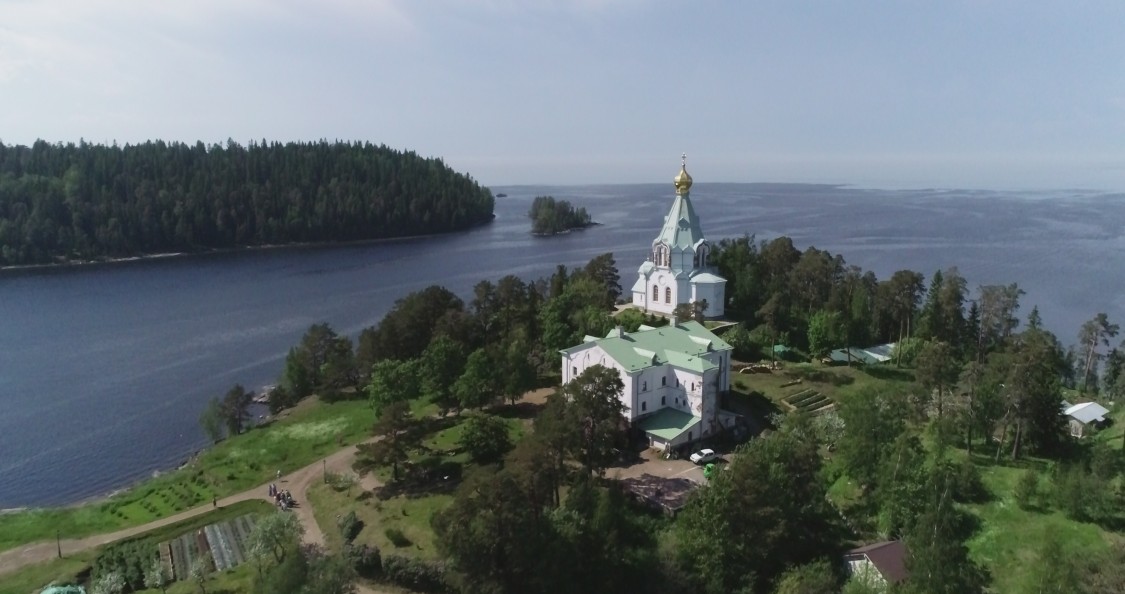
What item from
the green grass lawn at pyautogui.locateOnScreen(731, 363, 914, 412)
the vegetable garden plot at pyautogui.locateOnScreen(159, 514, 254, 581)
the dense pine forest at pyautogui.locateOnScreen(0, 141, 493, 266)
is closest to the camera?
the vegetable garden plot at pyautogui.locateOnScreen(159, 514, 254, 581)

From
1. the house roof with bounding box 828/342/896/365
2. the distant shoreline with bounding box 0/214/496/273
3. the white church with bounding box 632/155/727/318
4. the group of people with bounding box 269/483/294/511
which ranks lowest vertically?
the group of people with bounding box 269/483/294/511

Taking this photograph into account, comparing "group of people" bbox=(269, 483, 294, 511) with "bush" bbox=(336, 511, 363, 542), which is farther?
"group of people" bbox=(269, 483, 294, 511)

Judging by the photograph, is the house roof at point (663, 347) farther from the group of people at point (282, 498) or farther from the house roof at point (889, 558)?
the group of people at point (282, 498)

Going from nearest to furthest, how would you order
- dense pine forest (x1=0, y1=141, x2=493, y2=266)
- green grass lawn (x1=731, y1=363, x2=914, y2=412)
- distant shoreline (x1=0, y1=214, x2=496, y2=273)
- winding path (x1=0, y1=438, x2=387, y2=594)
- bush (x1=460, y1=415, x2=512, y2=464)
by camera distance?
winding path (x1=0, y1=438, x2=387, y2=594), bush (x1=460, y1=415, x2=512, y2=464), green grass lawn (x1=731, y1=363, x2=914, y2=412), distant shoreline (x1=0, y1=214, x2=496, y2=273), dense pine forest (x1=0, y1=141, x2=493, y2=266)

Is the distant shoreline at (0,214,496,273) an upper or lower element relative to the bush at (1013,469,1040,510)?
upper

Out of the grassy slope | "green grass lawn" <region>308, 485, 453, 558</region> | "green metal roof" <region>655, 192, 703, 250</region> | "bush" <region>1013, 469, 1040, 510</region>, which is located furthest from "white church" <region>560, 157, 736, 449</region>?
"bush" <region>1013, 469, 1040, 510</region>

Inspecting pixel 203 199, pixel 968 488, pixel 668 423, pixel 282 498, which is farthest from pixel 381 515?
pixel 203 199

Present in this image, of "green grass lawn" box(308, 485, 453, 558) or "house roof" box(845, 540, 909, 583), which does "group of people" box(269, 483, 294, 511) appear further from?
"house roof" box(845, 540, 909, 583)
